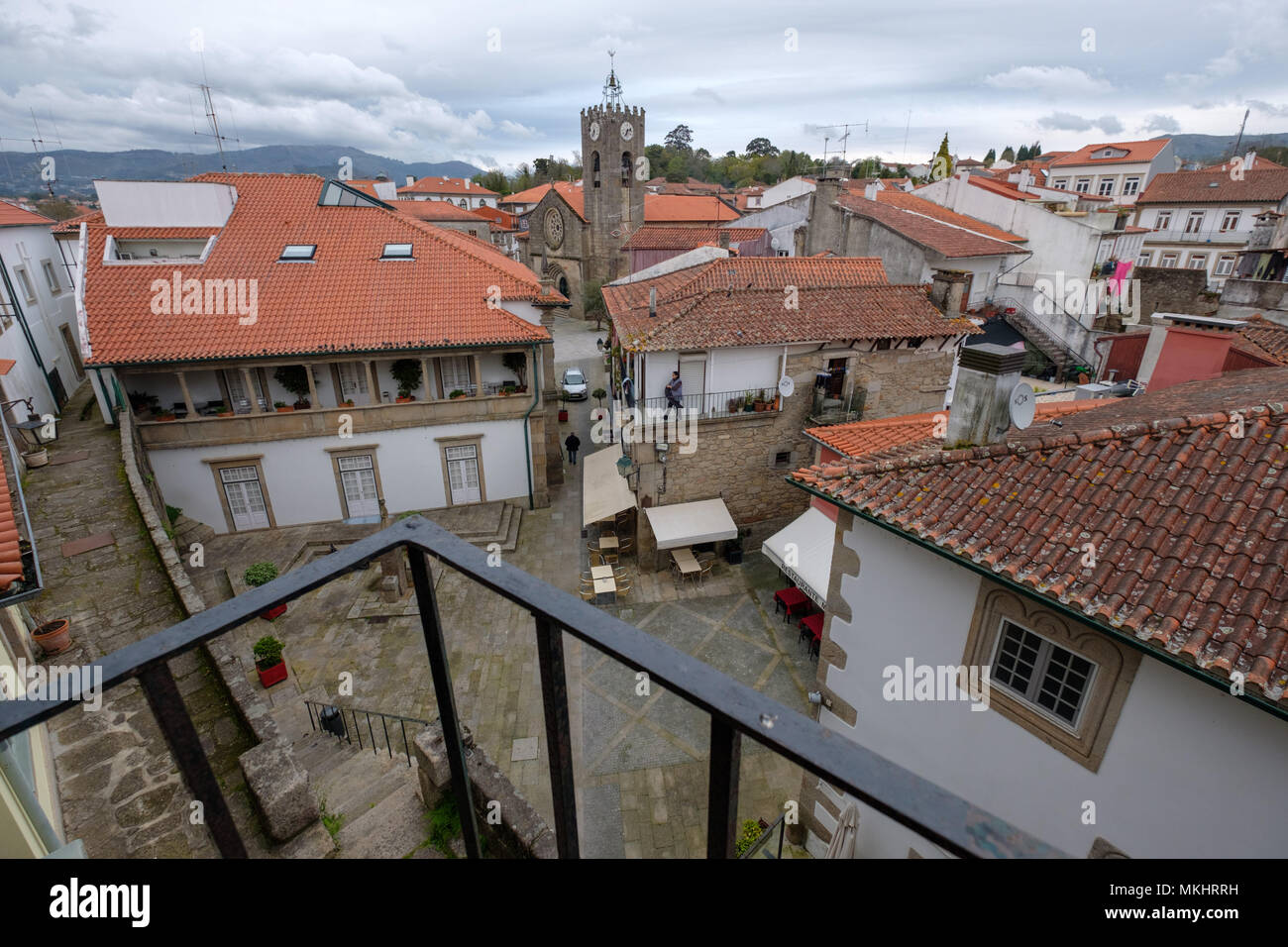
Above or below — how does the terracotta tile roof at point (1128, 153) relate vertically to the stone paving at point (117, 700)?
above

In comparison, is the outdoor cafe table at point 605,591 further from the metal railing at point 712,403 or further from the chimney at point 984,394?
the chimney at point 984,394

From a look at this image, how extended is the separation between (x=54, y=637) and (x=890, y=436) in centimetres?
1390

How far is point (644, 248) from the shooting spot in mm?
46500

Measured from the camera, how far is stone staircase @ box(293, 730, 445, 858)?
5.13m

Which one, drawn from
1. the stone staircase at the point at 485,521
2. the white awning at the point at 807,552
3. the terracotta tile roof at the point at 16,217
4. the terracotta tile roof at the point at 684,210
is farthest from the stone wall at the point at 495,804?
the terracotta tile roof at the point at 684,210

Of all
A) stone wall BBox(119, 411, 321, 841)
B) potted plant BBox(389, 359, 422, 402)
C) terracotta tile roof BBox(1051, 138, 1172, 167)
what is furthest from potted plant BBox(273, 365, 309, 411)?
terracotta tile roof BBox(1051, 138, 1172, 167)

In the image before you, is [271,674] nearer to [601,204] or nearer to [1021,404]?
[1021,404]

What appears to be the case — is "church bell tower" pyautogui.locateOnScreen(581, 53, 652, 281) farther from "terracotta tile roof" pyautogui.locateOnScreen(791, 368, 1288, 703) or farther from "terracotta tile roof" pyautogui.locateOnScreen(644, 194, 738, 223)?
→ "terracotta tile roof" pyautogui.locateOnScreen(791, 368, 1288, 703)

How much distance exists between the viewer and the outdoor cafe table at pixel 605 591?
58.4 feet

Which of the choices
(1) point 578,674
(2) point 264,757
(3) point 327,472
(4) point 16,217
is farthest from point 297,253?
(2) point 264,757

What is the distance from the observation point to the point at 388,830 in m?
5.26

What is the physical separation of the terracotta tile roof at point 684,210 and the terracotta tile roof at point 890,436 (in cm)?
4533
